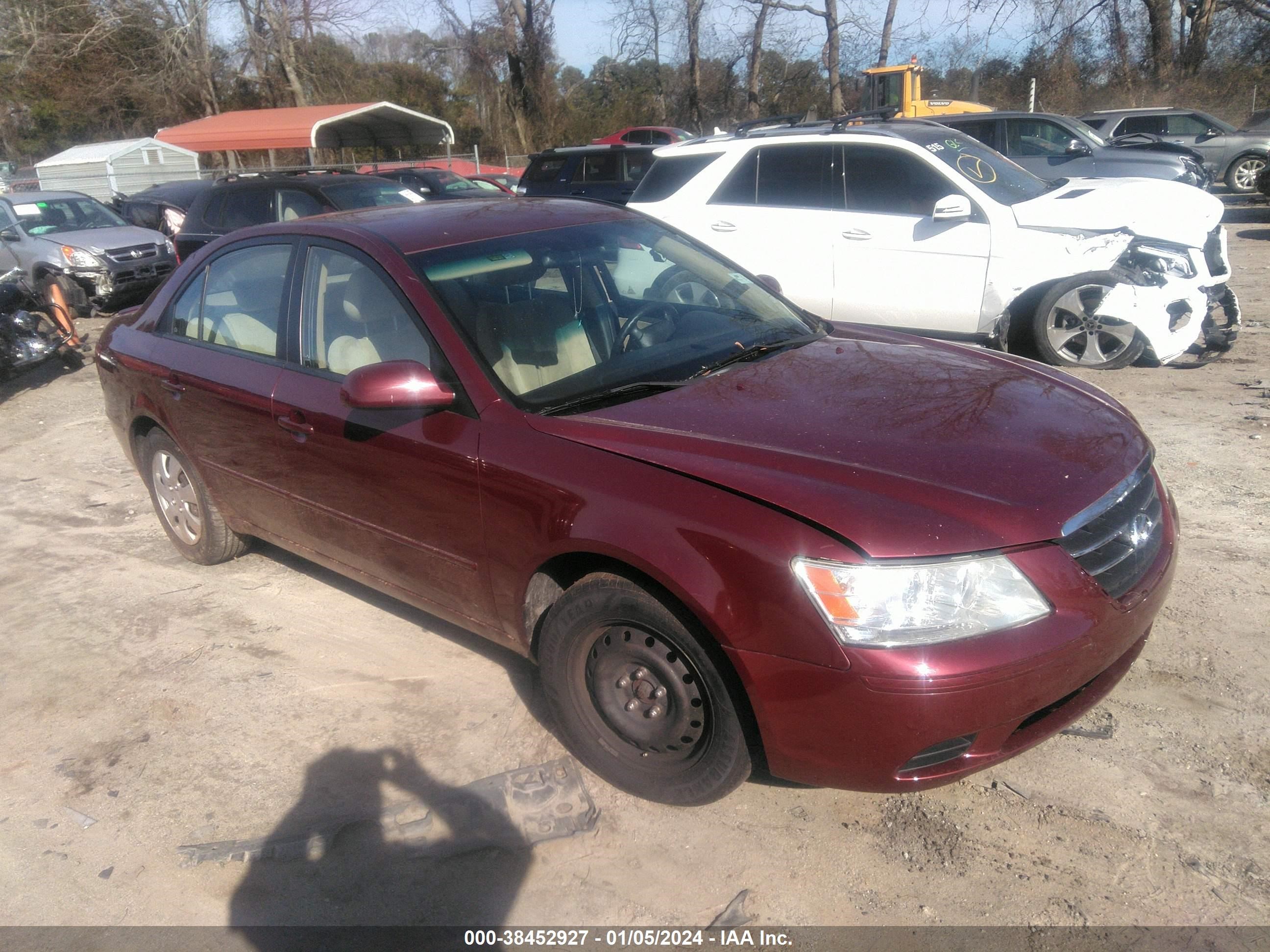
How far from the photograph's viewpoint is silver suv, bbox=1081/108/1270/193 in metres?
18.9

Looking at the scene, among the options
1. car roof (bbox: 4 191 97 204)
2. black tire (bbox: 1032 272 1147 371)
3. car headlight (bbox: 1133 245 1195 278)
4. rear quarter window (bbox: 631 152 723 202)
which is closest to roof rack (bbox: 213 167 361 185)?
car roof (bbox: 4 191 97 204)

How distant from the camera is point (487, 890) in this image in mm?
2748

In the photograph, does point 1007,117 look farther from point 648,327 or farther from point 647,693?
point 647,693

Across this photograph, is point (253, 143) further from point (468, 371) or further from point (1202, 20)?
point (1202, 20)

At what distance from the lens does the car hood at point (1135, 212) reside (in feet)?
22.2

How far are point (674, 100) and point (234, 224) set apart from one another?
3035 cm

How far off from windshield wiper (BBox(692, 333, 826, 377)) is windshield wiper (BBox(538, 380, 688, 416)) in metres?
0.13

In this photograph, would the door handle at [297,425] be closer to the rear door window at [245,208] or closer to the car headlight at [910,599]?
the car headlight at [910,599]

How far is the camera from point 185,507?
4.89 meters

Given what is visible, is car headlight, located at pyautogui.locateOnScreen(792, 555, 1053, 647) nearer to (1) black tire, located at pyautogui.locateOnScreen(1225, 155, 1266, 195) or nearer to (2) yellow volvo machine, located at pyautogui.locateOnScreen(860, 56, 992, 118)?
(2) yellow volvo machine, located at pyautogui.locateOnScreen(860, 56, 992, 118)

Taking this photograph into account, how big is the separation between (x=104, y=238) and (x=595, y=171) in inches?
279

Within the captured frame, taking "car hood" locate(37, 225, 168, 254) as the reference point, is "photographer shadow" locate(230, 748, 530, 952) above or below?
below

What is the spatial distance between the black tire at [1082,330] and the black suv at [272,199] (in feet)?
23.9

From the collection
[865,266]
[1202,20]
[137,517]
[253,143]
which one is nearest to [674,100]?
[1202,20]
